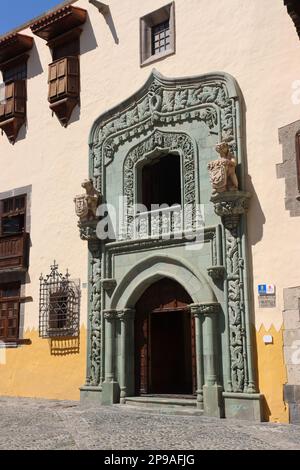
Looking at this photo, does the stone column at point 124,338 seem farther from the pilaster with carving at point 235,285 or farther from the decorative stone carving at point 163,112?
the decorative stone carving at point 163,112

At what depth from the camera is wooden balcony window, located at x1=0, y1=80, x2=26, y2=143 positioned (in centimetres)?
1608

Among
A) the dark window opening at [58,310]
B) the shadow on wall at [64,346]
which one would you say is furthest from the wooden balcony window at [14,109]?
the shadow on wall at [64,346]

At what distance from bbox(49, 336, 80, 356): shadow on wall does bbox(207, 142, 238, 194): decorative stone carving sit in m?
5.18

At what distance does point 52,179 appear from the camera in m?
14.9

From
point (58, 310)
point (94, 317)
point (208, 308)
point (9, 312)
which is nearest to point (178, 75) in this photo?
point (208, 308)

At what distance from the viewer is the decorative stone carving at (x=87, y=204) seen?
13.1 meters

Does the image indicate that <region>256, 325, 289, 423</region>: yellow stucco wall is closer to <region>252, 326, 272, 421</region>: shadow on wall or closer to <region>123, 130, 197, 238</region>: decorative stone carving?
<region>252, 326, 272, 421</region>: shadow on wall

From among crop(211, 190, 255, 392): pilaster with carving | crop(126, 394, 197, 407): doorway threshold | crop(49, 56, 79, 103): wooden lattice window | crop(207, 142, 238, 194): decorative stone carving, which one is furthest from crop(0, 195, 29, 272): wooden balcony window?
crop(207, 142, 238, 194): decorative stone carving

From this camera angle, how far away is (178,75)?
12.6 metres

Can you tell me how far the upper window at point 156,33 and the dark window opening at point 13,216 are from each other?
531 cm

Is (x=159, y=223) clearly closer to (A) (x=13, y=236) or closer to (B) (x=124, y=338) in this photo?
(B) (x=124, y=338)

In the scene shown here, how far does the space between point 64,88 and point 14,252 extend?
4629 millimetres

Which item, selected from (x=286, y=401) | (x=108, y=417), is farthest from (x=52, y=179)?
(x=286, y=401)

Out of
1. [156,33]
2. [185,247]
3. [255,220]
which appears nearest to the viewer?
[255,220]
